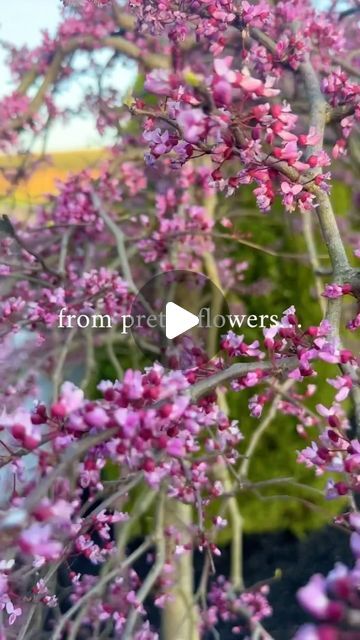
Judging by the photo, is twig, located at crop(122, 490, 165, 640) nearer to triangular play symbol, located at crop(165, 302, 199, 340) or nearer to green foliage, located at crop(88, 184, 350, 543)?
triangular play symbol, located at crop(165, 302, 199, 340)

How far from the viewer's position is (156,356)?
5008mm

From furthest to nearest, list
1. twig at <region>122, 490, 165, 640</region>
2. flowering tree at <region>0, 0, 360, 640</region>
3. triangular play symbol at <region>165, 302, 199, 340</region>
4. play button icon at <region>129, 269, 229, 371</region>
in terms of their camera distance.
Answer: play button icon at <region>129, 269, 229, 371</region> < triangular play symbol at <region>165, 302, 199, 340</region> < twig at <region>122, 490, 165, 640</region> < flowering tree at <region>0, 0, 360, 640</region>

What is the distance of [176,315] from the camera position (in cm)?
448

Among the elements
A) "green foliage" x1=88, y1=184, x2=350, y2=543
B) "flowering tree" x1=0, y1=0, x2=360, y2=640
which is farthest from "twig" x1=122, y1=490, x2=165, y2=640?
"green foliage" x1=88, y1=184, x2=350, y2=543

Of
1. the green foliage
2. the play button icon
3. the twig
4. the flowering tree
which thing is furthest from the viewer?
the green foliage

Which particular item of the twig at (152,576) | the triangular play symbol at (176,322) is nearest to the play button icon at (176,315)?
the triangular play symbol at (176,322)

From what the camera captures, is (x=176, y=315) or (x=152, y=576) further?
(x=176, y=315)

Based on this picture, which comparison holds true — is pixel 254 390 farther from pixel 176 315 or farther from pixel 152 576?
pixel 152 576

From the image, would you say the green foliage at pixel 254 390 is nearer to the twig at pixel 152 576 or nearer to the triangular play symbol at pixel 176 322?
the triangular play symbol at pixel 176 322

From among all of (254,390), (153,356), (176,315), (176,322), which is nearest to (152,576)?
(176,322)

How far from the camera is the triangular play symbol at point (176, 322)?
4.02 metres

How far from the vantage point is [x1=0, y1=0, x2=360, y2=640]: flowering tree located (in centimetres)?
152

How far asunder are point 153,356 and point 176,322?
863 mm

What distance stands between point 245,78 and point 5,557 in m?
1.24
